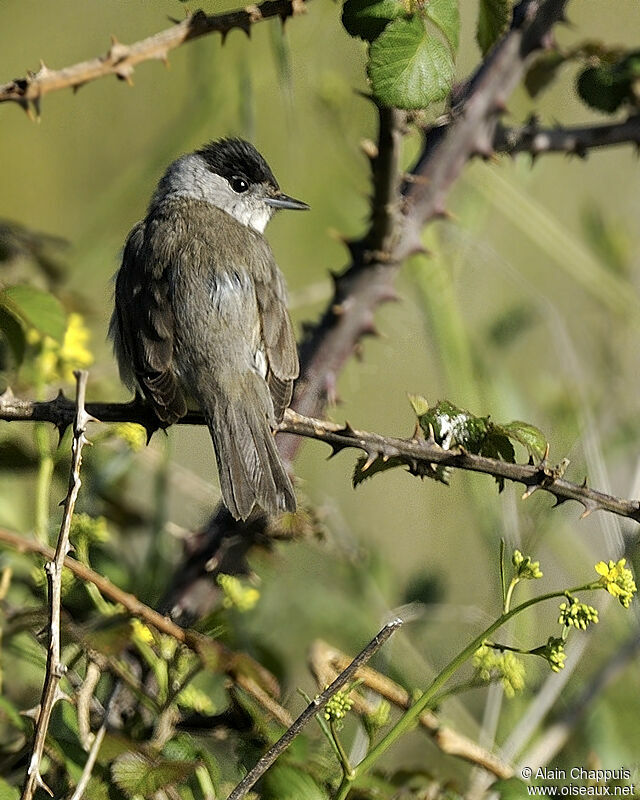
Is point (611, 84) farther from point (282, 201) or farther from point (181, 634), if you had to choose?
point (181, 634)

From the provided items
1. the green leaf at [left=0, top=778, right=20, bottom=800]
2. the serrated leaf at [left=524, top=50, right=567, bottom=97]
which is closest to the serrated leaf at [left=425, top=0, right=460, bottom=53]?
the serrated leaf at [left=524, top=50, right=567, bottom=97]

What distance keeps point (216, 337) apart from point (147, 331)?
0.66 ft

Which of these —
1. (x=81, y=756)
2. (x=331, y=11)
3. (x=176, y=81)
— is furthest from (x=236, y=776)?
(x=176, y=81)

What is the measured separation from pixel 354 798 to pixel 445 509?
2325 mm

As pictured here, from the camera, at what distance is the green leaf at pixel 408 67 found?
2.06 metres

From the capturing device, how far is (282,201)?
13.1 ft

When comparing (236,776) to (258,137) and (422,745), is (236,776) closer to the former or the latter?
(422,745)

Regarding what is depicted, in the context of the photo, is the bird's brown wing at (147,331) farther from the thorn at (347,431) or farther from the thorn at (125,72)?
the thorn at (125,72)

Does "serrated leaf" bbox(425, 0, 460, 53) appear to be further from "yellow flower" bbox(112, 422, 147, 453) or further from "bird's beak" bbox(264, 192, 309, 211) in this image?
"bird's beak" bbox(264, 192, 309, 211)

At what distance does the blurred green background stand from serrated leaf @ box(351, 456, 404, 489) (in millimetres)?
707

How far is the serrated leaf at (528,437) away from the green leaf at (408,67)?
0.65 meters

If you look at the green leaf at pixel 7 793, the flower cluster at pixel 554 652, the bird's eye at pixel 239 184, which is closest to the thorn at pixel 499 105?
the bird's eye at pixel 239 184

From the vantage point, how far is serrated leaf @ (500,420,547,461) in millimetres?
2010

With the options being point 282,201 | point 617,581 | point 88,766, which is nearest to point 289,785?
point 88,766
